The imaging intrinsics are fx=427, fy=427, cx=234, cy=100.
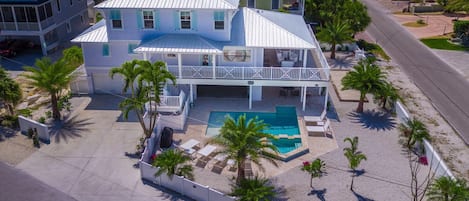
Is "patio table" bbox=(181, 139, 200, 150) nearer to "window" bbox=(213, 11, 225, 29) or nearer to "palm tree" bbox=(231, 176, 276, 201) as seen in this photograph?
"palm tree" bbox=(231, 176, 276, 201)

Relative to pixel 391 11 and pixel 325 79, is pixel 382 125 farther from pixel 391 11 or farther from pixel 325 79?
pixel 391 11

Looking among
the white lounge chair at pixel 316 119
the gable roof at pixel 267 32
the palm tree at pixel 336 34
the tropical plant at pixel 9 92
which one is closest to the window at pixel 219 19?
the gable roof at pixel 267 32

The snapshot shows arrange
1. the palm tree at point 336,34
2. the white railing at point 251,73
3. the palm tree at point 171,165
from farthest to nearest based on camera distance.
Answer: the palm tree at point 336,34
the white railing at point 251,73
the palm tree at point 171,165

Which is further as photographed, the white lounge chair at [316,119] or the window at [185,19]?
the window at [185,19]

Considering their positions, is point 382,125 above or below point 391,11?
below

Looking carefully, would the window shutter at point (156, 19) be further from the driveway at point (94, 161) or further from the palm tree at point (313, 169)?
the palm tree at point (313, 169)

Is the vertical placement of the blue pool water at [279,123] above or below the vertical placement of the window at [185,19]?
below

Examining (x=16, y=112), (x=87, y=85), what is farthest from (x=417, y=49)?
(x=16, y=112)

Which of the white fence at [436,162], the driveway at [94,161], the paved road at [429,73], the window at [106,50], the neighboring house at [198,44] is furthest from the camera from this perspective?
the window at [106,50]
